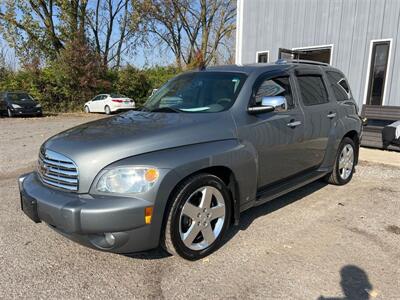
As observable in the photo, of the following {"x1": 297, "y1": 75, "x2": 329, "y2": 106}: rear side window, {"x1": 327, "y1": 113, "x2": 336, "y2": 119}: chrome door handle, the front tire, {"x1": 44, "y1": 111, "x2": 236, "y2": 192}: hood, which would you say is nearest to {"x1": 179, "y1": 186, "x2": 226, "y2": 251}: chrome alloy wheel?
the front tire

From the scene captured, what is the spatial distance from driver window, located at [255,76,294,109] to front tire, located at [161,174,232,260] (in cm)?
111

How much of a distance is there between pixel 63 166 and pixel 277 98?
2.13 m

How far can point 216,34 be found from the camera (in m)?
36.3

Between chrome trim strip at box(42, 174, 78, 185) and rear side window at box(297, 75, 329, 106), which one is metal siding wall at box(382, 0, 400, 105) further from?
chrome trim strip at box(42, 174, 78, 185)

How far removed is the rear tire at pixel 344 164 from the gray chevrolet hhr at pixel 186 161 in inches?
27.5

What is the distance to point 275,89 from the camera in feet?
13.1

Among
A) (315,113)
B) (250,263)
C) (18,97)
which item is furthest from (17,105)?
(250,263)

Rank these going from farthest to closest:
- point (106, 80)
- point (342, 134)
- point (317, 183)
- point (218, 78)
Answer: point (106, 80), point (317, 183), point (342, 134), point (218, 78)

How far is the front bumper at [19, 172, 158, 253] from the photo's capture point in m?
2.62

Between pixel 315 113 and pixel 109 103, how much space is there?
19.3 m

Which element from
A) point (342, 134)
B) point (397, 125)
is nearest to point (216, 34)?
point (397, 125)

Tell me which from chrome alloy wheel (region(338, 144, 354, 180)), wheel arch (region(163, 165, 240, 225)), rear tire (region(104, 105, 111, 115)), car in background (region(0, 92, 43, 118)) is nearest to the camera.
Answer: wheel arch (region(163, 165, 240, 225))

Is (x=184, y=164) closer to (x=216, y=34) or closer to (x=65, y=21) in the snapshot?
(x=65, y=21)

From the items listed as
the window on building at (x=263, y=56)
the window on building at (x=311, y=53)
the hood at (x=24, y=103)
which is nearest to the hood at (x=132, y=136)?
the window on building at (x=311, y=53)
